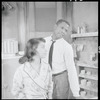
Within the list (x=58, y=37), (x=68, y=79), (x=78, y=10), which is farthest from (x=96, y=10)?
(x=68, y=79)

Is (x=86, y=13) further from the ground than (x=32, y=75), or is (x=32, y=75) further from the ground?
(x=86, y=13)

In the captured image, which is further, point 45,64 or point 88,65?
point 88,65

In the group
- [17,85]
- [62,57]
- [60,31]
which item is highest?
[60,31]

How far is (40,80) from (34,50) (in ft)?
0.41

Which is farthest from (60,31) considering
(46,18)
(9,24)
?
(9,24)

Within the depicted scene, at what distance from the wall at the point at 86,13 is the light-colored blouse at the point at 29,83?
295 mm

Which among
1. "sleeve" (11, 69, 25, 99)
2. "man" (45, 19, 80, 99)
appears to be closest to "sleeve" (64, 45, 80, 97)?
"man" (45, 19, 80, 99)

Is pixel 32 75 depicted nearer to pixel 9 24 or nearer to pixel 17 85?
pixel 17 85

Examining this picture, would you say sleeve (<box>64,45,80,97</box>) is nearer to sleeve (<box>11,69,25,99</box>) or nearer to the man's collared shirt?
the man's collared shirt

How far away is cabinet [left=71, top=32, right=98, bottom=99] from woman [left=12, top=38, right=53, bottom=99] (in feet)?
0.69

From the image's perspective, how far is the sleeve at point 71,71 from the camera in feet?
2.41

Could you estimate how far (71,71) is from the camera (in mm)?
748

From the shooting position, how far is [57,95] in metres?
0.76

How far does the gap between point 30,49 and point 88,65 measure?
1.09 ft
